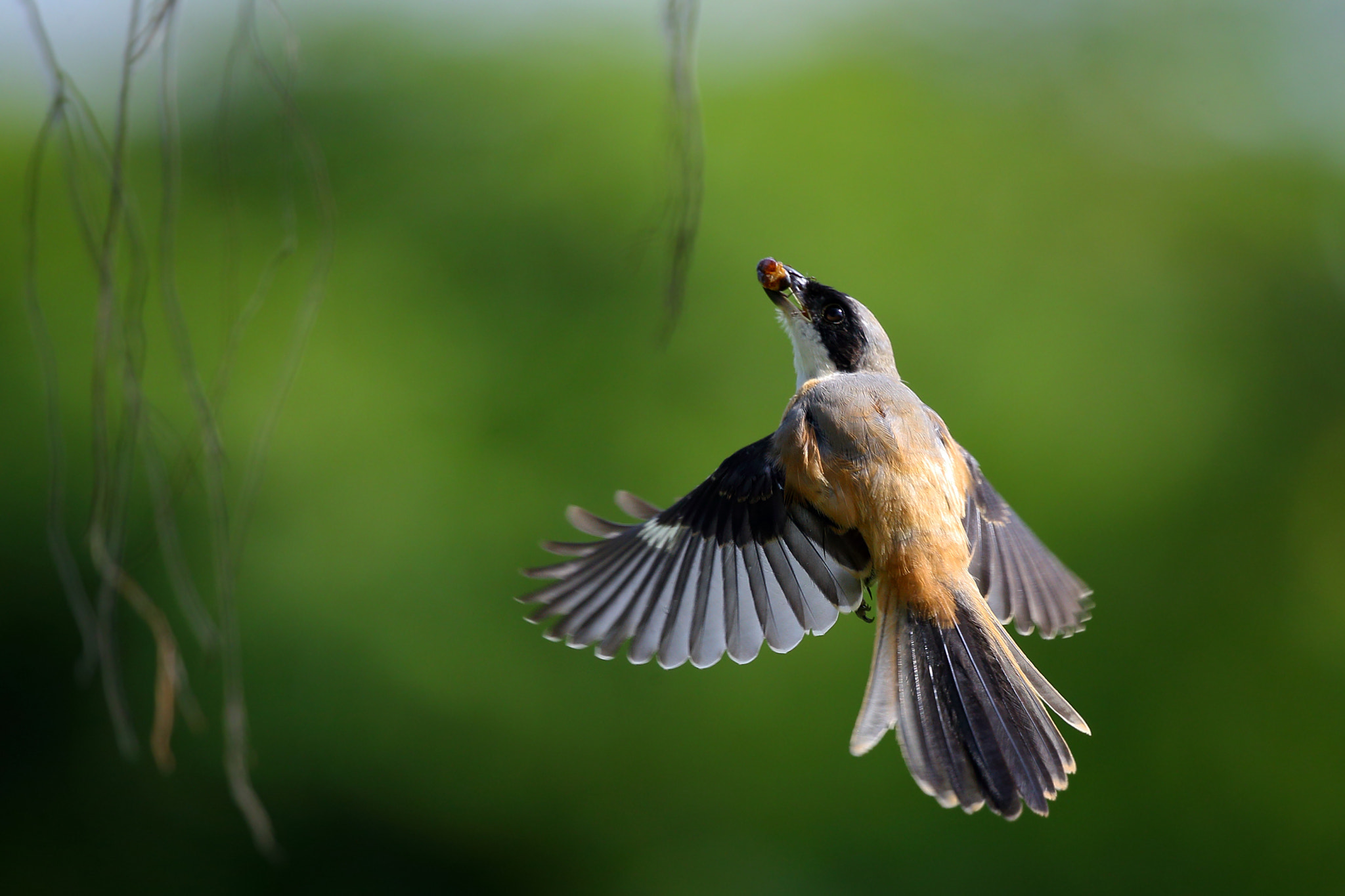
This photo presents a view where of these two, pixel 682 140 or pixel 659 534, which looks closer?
pixel 682 140

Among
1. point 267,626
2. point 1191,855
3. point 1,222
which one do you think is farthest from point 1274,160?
point 1,222

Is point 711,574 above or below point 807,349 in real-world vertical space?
below

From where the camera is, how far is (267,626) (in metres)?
5.72

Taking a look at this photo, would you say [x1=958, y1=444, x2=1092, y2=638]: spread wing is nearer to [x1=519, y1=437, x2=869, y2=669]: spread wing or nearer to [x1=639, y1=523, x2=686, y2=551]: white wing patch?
[x1=519, y1=437, x2=869, y2=669]: spread wing

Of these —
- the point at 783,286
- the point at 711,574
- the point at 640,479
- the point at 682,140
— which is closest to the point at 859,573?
the point at 711,574

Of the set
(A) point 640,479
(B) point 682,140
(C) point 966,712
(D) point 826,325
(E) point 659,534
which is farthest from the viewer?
(A) point 640,479

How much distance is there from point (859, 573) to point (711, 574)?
1.53ft

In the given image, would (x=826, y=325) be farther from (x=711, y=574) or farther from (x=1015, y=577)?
(x=1015, y=577)

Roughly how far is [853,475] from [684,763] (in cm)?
365

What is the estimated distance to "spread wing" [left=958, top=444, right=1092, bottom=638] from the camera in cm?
351

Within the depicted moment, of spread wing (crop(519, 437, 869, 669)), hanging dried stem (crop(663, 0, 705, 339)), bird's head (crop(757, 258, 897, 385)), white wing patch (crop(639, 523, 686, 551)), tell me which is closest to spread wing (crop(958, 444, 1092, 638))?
bird's head (crop(757, 258, 897, 385))

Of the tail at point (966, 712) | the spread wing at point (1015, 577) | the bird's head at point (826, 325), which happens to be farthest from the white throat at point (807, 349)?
the tail at point (966, 712)

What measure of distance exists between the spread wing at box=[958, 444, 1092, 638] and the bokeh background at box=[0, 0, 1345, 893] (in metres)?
2.18

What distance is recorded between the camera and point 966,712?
2.56m
